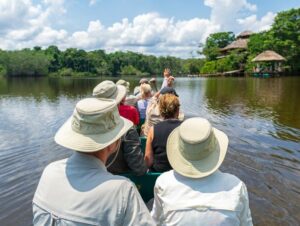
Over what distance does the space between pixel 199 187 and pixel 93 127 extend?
0.80 meters

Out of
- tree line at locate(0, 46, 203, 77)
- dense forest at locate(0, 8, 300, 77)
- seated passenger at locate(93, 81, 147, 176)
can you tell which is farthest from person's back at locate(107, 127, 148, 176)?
tree line at locate(0, 46, 203, 77)

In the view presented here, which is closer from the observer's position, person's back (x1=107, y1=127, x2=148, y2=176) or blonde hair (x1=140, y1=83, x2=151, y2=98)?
person's back (x1=107, y1=127, x2=148, y2=176)

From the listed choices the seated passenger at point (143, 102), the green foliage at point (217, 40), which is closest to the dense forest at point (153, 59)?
the green foliage at point (217, 40)

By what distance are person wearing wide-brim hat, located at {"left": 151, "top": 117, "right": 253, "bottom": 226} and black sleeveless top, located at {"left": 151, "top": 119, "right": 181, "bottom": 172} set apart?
5.28 ft

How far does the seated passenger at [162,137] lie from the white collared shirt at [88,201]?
2.18m

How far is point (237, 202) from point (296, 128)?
9317mm

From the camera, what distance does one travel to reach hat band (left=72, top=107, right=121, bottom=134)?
1.88 m

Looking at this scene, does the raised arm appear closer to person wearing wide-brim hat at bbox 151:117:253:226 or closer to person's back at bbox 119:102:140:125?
person's back at bbox 119:102:140:125

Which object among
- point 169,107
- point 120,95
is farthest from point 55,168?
point 120,95

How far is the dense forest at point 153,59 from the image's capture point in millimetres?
→ 50656

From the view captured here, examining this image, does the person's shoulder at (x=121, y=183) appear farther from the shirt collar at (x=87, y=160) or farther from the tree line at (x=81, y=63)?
the tree line at (x=81, y=63)

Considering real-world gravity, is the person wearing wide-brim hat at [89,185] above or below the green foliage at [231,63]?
below

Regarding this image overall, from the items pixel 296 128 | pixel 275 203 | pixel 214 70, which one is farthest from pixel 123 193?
pixel 214 70

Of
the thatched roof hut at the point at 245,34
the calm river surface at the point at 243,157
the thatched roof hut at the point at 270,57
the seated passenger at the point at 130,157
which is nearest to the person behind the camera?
the seated passenger at the point at 130,157
